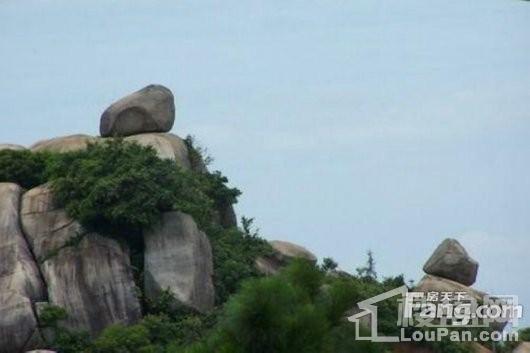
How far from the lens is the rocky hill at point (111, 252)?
31859mm

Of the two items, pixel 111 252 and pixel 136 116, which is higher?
pixel 136 116

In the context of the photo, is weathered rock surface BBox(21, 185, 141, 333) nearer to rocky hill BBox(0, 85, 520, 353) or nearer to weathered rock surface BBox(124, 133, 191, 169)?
rocky hill BBox(0, 85, 520, 353)

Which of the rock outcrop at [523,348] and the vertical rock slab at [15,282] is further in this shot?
the rock outcrop at [523,348]

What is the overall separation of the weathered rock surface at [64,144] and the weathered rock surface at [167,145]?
0.79m

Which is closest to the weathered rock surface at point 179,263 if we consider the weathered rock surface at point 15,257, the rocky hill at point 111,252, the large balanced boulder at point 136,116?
the rocky hill at point 111,252

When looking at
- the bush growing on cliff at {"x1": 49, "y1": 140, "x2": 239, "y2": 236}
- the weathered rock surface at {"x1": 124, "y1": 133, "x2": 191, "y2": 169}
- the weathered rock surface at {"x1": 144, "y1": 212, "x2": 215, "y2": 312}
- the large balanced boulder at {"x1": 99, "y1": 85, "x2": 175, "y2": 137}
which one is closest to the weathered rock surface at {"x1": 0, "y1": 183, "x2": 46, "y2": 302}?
the bush growing on cliff at {"x1": 49, "y1": 140, "x2": 239, "y2": 236}

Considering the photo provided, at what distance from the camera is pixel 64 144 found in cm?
3581

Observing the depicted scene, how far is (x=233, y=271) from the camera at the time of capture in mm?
34031

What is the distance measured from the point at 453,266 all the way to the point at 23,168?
27.3ft

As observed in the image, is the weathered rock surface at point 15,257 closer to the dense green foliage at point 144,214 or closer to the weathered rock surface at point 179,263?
the dense green foliage at point 144,214

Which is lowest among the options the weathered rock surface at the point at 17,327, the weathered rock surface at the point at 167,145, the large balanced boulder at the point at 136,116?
the weathered rock surface at the point at 17,327

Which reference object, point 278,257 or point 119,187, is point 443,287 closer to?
point 278,257

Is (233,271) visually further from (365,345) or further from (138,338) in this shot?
(365,345)

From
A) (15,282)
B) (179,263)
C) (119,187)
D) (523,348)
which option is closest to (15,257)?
(15,282)
